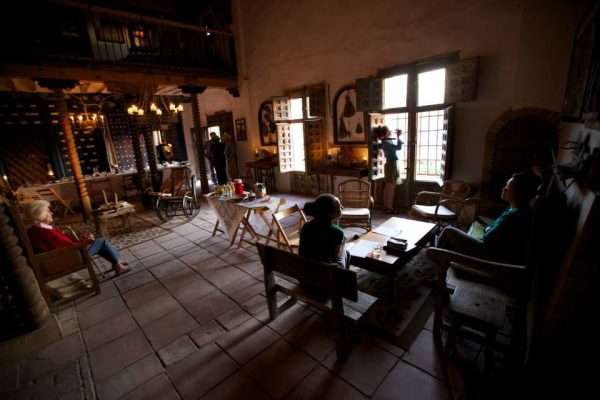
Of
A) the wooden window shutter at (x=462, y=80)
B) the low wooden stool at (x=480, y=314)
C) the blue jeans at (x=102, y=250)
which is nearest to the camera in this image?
the low wooden stool at (x=480, y=314)

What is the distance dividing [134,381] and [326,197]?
2098mm

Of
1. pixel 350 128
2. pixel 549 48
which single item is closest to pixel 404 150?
pixel 350 128

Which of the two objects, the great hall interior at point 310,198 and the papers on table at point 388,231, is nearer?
the great hall interior at point 310,198

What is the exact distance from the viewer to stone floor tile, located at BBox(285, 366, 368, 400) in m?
1.91

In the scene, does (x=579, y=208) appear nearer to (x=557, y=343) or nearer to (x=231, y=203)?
(x=557, y=343)

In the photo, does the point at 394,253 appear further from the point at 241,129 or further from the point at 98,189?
the point at 98,189

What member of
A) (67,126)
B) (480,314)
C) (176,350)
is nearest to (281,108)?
(67,126)

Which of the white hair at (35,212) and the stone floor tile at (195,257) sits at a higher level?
the white hair at (35,212)

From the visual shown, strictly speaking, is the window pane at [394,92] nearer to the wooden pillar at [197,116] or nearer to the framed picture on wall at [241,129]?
the framed picture on wall at [241,129]

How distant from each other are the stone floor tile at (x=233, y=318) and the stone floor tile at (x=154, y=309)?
58 centimetres

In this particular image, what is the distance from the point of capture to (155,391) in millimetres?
2059

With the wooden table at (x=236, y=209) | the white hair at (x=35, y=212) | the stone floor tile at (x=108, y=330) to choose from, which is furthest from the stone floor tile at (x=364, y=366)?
the white hair at (x=35, y=212)

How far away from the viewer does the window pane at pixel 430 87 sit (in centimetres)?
489

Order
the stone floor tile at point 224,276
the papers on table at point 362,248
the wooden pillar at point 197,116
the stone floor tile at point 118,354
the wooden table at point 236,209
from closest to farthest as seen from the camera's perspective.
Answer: the stone floor tile at point 118,354, the papers on table at point 362,248, the stone floor tile at point 224,276, the wooden table at point 236,209, the wooden pillar at point 197,116
